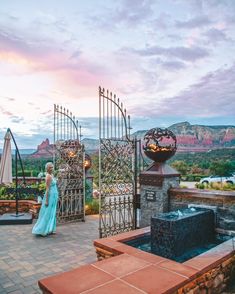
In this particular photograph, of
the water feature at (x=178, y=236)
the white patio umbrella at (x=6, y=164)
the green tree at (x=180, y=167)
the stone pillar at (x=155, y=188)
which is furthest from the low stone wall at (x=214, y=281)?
the green tree at (x=180, y=167)

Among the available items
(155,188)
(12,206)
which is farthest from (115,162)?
(12,206)

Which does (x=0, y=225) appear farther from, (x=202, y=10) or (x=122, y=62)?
(x=202, y=10)

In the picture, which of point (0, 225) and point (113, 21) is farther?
point (0, 225)

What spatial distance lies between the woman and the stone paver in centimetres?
16

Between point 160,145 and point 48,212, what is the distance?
3.12 metres

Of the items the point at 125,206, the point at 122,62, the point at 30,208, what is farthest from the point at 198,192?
the point at 30,208

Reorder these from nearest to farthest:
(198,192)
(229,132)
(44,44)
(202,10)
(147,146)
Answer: (198,192), (147,146), (202,10), (44,44), (229,132)

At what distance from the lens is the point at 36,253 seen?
190 inches

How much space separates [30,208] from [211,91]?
9184mm

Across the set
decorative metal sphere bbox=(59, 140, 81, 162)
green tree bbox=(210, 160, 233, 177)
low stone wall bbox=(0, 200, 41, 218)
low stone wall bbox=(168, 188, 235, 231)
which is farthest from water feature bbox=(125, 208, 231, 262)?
green tree bbox=(210, 160, 233, 177)

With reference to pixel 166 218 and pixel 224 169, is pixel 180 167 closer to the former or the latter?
pixel 224 169

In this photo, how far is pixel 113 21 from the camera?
21.1ft

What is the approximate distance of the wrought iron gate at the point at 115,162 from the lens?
17.8 feet

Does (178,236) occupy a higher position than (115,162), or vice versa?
(115,162)
